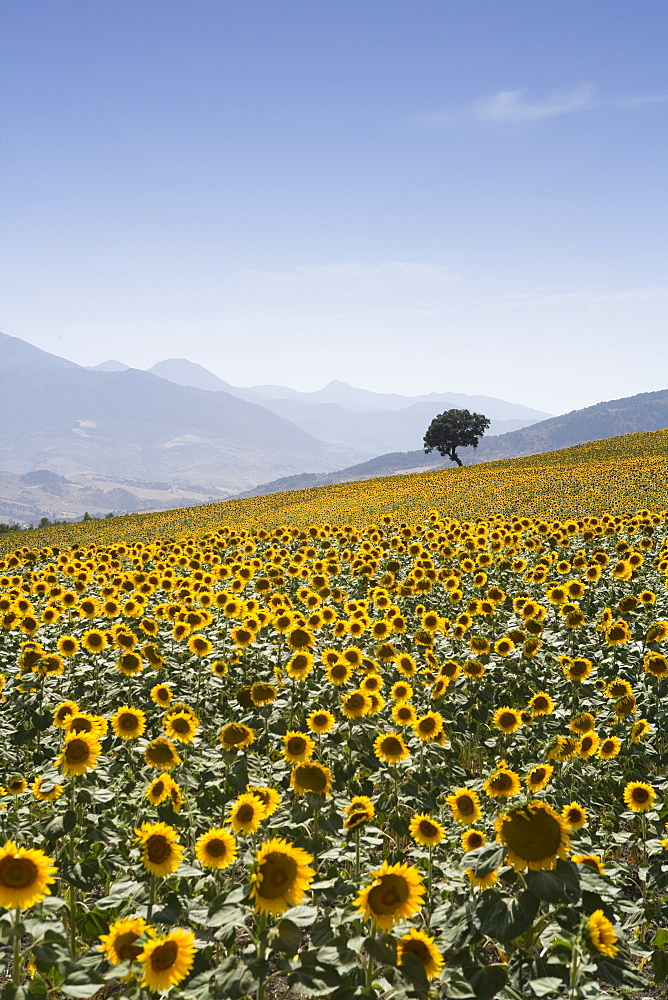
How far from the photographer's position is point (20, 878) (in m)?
2.90

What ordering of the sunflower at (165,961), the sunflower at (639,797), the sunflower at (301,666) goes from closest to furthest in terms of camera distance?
the sunflower at (165,961), the sunflower at (639,797), the sunflower at (301,666)

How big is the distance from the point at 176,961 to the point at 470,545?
9.95 meters

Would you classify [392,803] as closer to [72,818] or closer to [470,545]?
[72,818]

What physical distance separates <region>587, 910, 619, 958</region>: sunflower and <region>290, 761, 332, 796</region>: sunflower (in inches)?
67.1

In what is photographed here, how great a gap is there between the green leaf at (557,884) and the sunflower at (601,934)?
182 mm

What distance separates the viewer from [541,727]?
19.6 ft

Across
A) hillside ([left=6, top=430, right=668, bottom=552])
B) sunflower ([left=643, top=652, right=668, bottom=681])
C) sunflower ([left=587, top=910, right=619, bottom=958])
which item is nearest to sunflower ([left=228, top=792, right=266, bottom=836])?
sunflower ([left=587, top=910, right=619, bottom=958])

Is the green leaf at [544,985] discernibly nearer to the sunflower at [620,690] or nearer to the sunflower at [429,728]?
the sunflower at [429,728]

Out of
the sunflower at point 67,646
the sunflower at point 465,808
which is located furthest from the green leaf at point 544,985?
the sunflower at point 67,646

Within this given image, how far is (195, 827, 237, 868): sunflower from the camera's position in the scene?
3463mm

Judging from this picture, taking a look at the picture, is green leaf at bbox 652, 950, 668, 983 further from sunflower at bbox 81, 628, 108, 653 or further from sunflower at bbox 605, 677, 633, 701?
sunflower at bbox 81, 628, 108, 653

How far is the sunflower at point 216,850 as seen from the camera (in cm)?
346

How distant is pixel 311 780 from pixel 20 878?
5.45 feet

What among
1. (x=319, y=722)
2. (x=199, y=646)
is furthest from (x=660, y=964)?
(x=199, y=646)
